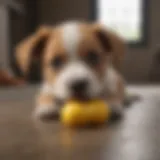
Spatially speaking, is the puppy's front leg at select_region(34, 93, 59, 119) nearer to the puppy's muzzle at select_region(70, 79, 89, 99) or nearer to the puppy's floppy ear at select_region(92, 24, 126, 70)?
the puppy's muzzle at select_region(70, 79, 89, 99)

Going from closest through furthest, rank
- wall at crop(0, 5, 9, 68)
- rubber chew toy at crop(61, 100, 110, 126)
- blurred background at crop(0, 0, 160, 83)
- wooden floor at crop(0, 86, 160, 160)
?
wooden floor at crop(0, 86, 160, 160)
rubber chew toy at crop(61, 100, 110, 126)
wall at crop(0, 5, 9, 68)
blurred background at crop(0, 0, 160, 83)

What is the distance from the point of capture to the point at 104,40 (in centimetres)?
116

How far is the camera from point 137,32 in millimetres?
4320

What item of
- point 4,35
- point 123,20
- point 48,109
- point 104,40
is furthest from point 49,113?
point 123,20

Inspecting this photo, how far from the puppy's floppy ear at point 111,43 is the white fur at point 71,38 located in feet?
0.20

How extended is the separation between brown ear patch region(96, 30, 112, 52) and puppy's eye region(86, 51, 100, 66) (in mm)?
54

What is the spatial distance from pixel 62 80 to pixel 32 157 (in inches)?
13.5

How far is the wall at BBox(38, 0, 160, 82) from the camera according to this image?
4.33 metres

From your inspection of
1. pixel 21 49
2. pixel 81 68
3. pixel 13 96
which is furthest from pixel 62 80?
pixel 13 96

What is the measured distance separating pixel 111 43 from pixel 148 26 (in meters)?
3.24

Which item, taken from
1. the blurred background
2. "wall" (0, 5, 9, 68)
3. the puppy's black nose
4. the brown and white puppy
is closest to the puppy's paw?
the brown and white puppy

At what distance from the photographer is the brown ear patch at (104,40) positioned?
115cm

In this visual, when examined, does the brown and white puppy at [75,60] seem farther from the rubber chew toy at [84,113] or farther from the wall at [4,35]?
the wall at [4,35]

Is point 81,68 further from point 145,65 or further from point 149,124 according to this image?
point 145,65
